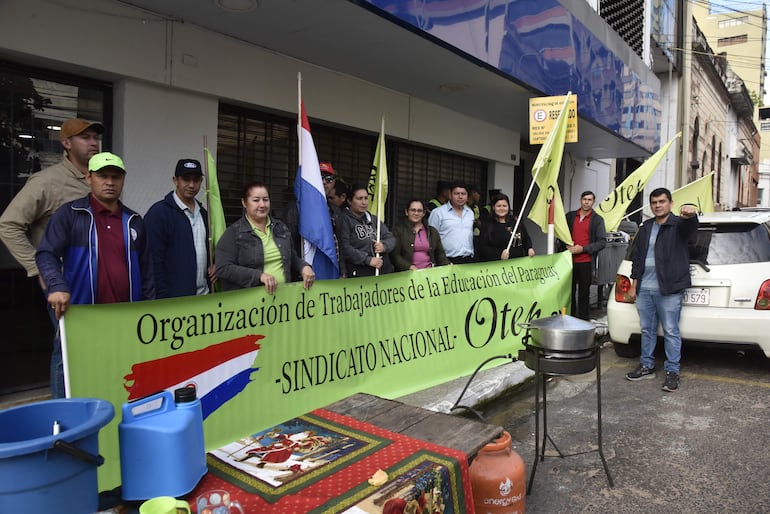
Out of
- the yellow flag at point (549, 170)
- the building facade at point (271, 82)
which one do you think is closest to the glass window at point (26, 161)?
the building facade at point (271, 82)

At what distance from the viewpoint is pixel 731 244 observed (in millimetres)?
5797

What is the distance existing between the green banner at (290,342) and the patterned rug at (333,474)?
3.24ft

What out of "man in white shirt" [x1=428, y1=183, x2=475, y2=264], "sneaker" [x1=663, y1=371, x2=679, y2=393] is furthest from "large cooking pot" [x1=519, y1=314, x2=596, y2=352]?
"man in white shirt" [x1=428, y1=183, x2=475, y2=264]

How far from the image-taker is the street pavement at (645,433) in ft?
10.9

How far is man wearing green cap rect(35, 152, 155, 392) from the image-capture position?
294 cm

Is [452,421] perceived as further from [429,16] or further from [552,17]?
[552,17]

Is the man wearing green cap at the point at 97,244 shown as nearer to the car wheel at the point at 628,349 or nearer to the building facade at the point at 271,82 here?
the building facade at the point at 271,82

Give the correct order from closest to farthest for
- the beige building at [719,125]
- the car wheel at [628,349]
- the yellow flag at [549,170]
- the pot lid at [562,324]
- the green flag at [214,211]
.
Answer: the pot lid at [562,324], the green flag at [214,211], the yellow flag at [549,170], the car wheel at [628,349], the beige building at [719,125]

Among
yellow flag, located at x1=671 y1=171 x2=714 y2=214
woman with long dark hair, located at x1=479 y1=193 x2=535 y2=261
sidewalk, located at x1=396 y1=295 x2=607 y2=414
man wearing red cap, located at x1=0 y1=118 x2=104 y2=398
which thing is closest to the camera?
man wearing red cap, located at x1=0 y1=118 x2=104 y2=398

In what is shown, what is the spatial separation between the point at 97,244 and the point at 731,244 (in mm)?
5910

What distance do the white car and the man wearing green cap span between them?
5255mm

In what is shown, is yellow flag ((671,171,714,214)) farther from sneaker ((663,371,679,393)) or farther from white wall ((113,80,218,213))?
white wall ((113,80,218,213))

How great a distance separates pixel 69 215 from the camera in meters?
2.99

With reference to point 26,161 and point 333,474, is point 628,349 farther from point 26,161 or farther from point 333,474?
point 26,161
